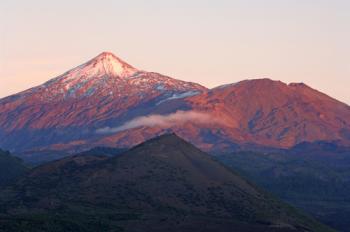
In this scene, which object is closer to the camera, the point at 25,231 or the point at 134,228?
the point at 25,231

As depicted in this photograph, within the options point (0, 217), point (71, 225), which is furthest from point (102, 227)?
point (0, 217)

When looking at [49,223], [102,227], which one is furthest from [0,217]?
[102,227]

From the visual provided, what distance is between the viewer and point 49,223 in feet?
595

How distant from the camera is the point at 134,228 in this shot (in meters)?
200

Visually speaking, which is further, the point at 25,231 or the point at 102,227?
the point at 102,227

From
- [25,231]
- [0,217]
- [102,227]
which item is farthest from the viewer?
[102,227]

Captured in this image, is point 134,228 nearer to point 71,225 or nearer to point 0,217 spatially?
point 71,225

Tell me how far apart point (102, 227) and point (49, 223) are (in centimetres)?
1476

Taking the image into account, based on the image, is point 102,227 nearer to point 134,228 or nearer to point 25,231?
point 134,228

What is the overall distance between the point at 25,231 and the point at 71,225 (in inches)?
774

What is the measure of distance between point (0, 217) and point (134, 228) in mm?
33144

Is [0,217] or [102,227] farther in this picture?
[102,227]

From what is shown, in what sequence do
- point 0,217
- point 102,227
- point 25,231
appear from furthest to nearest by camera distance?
point 102,227, point 0,217, point 25,231

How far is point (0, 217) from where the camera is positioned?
592 ft
